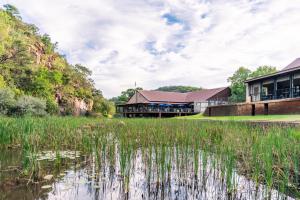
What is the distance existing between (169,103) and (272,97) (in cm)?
1638

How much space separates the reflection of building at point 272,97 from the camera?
14.8 m

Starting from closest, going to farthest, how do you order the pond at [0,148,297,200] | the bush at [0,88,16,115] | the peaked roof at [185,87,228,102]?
the pond at [0,148,297,200], the bush at [0,88,16,115], the peaked roof at [185,87,228,102]

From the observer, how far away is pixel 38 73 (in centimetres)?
2023

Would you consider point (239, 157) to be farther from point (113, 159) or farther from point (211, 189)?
point (113, 159)

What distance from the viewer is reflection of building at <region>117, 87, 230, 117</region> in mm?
32094

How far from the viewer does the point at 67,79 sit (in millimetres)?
24969

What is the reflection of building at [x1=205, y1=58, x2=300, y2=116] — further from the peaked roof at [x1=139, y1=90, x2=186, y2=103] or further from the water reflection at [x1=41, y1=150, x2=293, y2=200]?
the water reflection at [x1=41, y1=150, x2=293, y2=200]

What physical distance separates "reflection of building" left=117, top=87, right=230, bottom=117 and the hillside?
4764 millimetres

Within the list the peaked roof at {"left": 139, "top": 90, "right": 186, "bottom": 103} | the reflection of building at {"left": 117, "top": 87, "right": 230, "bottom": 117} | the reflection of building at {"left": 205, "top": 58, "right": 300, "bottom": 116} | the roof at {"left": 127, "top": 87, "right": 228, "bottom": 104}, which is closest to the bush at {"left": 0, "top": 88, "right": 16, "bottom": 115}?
the reflection of building at {"left": 205, "top": 58, "right": 300, "bottom": 116}

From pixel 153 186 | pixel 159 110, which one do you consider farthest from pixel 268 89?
pixel 153 186

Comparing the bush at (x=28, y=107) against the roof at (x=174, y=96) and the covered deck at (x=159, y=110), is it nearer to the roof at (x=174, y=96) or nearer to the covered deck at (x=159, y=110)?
the covered deck at (x=159, y=110)

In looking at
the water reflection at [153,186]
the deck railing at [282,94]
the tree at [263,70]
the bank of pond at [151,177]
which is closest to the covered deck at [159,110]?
the tree at [263,70]

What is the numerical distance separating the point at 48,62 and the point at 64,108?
5299 mm

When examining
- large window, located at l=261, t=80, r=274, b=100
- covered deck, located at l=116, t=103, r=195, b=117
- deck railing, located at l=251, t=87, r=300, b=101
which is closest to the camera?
deck railing, located at l=251, t=87, r=300, b=101
